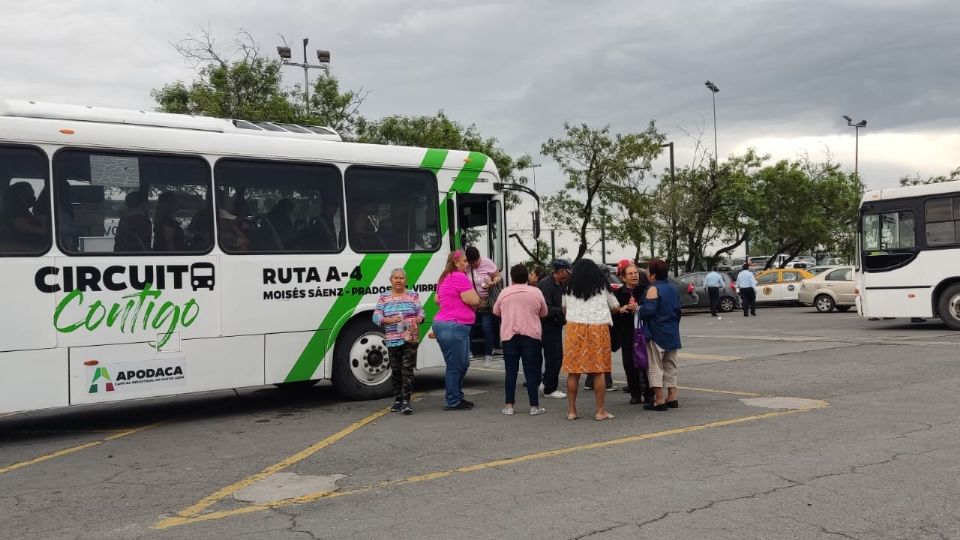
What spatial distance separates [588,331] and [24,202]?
560cm

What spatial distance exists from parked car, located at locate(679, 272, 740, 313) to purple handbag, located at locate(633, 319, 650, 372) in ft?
67.4

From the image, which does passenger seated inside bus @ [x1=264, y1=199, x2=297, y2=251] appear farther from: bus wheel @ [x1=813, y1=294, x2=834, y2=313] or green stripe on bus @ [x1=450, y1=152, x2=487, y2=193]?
bus wheel @ [x1=813, y1=294, x2=834, y2=313]

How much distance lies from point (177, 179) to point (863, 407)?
7566mm

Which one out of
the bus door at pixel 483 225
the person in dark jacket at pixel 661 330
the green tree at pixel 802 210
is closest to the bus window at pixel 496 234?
the bus door at pixel 483 225

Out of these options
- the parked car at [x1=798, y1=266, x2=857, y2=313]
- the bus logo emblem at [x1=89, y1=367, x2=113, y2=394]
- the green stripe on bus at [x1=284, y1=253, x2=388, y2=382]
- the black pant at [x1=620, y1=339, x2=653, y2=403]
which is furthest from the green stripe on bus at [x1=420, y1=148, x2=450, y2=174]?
the parked car at [x1=798, y1=266, x2=857, y2=313]

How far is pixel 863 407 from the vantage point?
9.17 metres

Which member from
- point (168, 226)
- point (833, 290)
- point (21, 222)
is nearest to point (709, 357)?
point (168, 226)

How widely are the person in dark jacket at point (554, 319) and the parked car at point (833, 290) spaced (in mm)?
18056

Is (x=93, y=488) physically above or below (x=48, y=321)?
below

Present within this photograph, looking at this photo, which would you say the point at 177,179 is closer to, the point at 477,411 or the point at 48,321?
the point at 48,321

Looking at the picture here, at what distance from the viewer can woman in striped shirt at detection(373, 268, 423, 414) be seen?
31.6 feet

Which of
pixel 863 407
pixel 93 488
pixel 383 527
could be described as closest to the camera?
pixel 383 527

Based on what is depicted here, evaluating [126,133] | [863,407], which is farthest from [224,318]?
[863,407]

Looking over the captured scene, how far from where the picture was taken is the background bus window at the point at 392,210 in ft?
35.4
